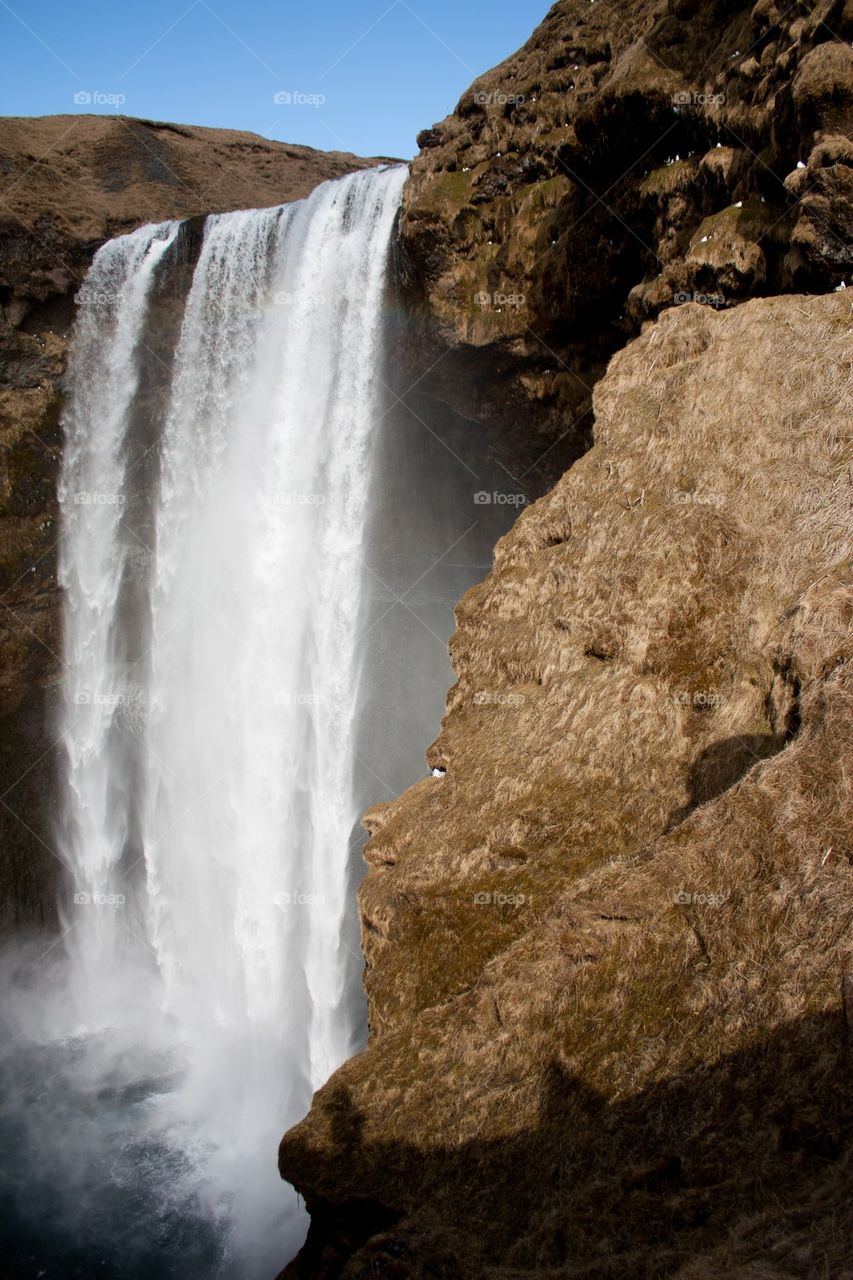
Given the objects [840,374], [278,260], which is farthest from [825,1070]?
[278,260]

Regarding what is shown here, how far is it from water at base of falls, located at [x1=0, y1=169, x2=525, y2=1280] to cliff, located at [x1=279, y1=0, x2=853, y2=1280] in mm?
11899

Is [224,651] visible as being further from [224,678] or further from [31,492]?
[31,492]

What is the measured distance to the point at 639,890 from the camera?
652 centimetres

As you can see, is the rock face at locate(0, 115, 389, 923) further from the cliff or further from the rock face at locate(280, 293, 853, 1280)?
the rock face at locate(280, 293, 853, 1280)

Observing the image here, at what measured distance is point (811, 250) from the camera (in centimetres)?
1401

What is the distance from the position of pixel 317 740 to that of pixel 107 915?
11550 mm

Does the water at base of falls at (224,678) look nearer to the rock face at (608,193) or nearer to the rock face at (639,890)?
the rock face at (608,193)

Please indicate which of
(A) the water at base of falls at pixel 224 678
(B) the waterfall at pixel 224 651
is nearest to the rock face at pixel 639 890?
(A) the water at base of falls at pixel 224 678

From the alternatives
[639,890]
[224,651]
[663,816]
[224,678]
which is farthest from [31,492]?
[639,890]

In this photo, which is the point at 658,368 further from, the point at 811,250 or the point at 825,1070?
the point at 825,1070

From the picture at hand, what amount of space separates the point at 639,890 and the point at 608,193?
18.8 m

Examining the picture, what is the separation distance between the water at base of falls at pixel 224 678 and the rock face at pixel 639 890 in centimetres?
1498

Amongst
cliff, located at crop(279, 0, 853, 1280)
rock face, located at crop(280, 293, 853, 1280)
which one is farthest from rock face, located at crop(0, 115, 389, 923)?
rock face, located at crop(280, 293, 853, 1280)

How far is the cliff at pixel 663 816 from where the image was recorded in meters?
5.16
